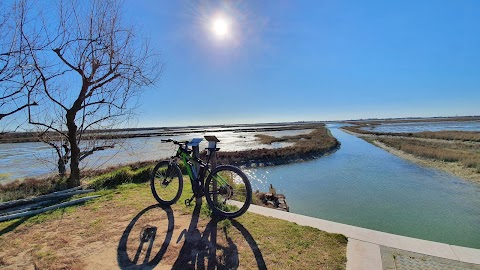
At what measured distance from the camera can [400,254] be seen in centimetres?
355

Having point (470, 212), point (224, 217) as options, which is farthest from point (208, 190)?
point (470, 212)

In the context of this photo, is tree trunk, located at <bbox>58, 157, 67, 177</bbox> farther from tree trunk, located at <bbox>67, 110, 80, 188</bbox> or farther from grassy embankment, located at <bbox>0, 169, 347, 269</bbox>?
grassy embankment, located at <bbox>0, 169, 347, 269</bbox>

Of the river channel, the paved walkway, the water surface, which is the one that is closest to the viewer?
the paved walkway

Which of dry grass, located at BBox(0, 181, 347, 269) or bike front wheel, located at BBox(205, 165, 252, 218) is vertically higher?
bike front wheel, located at BBox(205, 165, 252, 218)

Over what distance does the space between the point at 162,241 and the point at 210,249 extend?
31.6 inches

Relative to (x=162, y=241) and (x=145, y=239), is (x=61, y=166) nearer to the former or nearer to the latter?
(x=145, y=239)

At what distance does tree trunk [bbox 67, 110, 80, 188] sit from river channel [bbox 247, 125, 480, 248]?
24.1 ft

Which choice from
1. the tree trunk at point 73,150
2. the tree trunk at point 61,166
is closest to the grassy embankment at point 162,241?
the tree trunk at point 73,150

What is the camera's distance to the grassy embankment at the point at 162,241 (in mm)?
3400

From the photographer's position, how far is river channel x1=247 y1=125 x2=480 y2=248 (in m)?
7.90

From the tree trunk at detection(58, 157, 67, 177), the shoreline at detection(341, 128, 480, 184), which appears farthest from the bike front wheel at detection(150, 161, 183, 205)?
the shoreline at detection(341, 128, 480, 184)

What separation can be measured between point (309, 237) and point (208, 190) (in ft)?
6.56

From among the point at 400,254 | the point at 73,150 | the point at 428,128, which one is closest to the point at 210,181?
the point at 400,254

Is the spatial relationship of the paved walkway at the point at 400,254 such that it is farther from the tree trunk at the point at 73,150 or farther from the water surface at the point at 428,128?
the water surface at the point at 428,128
